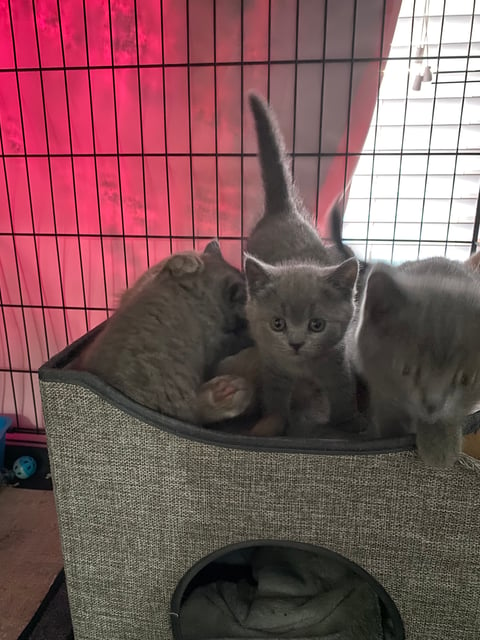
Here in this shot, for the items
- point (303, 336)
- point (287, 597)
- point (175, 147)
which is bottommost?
point (287, 597)

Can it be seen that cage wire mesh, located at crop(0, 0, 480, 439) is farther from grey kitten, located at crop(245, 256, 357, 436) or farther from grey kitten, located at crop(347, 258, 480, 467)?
grey kitten, located at crop(347, 258, 480, 467)

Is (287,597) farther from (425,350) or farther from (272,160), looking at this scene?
(272,160)

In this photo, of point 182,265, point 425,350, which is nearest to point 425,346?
point 425,350

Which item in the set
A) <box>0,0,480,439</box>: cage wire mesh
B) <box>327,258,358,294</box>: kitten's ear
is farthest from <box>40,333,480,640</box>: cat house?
<box>0,0,480,439</box>: cage wire mesh

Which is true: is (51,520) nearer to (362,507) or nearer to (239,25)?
(362,507)

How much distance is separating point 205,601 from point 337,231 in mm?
938

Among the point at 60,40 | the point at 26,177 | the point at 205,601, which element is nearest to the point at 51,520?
the point at 205,601

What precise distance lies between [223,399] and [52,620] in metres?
0.87

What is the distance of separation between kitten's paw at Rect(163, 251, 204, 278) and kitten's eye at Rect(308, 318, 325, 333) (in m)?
0.27

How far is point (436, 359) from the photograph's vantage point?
1.96 ft

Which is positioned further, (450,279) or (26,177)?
(26,177)

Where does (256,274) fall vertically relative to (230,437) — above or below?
above

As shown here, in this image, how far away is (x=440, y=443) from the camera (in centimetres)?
69

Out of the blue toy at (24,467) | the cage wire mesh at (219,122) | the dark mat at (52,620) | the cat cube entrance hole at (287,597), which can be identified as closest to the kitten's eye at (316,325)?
the cat cube entrance hole at (287,597)
